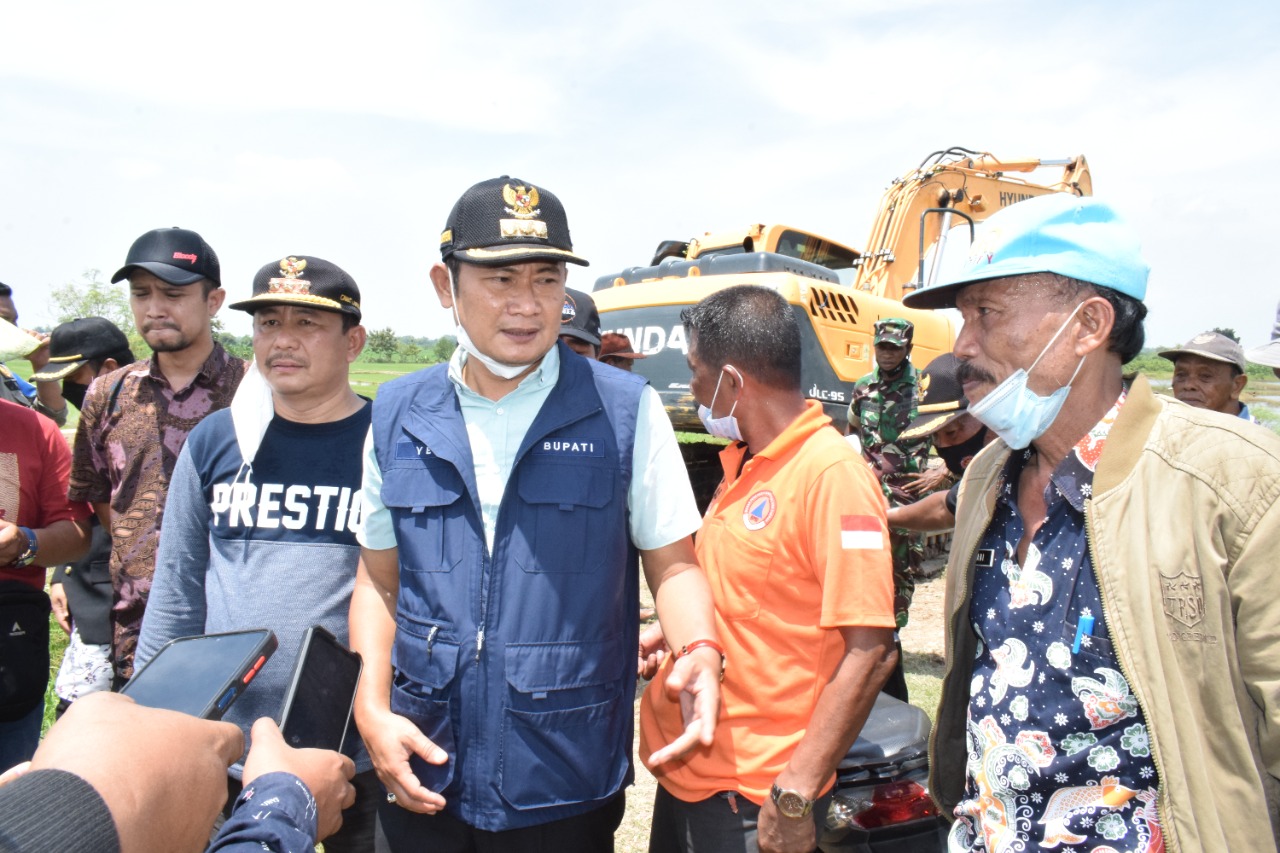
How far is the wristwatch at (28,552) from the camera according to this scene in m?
2.81

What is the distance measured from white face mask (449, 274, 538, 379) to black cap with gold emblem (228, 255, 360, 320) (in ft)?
2.22

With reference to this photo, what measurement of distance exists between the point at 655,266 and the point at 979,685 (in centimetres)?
877

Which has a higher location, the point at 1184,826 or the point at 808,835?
the point at 1184,826

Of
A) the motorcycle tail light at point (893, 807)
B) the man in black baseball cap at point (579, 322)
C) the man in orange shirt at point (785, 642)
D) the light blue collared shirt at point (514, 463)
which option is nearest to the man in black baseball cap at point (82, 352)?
the man in black baseball cap at point (579, 322)

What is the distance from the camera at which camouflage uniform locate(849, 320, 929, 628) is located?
17.9 ft

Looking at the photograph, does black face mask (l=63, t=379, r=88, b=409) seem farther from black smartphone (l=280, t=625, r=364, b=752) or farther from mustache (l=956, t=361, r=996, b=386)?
mustache (l=956, t=361, r=996, b=386)

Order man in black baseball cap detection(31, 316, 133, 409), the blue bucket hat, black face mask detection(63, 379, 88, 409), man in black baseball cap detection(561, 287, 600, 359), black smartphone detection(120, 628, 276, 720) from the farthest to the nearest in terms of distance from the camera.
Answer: black face mask detection(63, 379, 88, 409), man in black baseball cap detection(31, 316, 133, 409), man in black baseball cap detection(561, 287, 600, 359), the blue bucket hat, black smartphone detection(120, 628, 276, 720)

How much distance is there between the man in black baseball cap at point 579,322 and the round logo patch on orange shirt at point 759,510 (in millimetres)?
1793

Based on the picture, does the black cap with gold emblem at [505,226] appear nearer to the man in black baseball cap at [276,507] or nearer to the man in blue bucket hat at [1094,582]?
the man in black baseball cap at [276,507]

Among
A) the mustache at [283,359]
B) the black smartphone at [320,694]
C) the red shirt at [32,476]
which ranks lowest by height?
the black smartphone at [320,694]

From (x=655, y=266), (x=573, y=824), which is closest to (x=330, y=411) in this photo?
(x=573, y=824)

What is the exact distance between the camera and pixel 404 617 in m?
1.95

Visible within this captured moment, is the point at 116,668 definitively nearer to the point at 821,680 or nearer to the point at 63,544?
the point at 63,544

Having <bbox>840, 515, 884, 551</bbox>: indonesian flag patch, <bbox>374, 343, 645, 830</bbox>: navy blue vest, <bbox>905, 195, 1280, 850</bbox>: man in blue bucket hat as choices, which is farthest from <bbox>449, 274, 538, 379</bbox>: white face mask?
<bbox>905, 195, 1280, 850</bbox>: man in blue bucket hat
